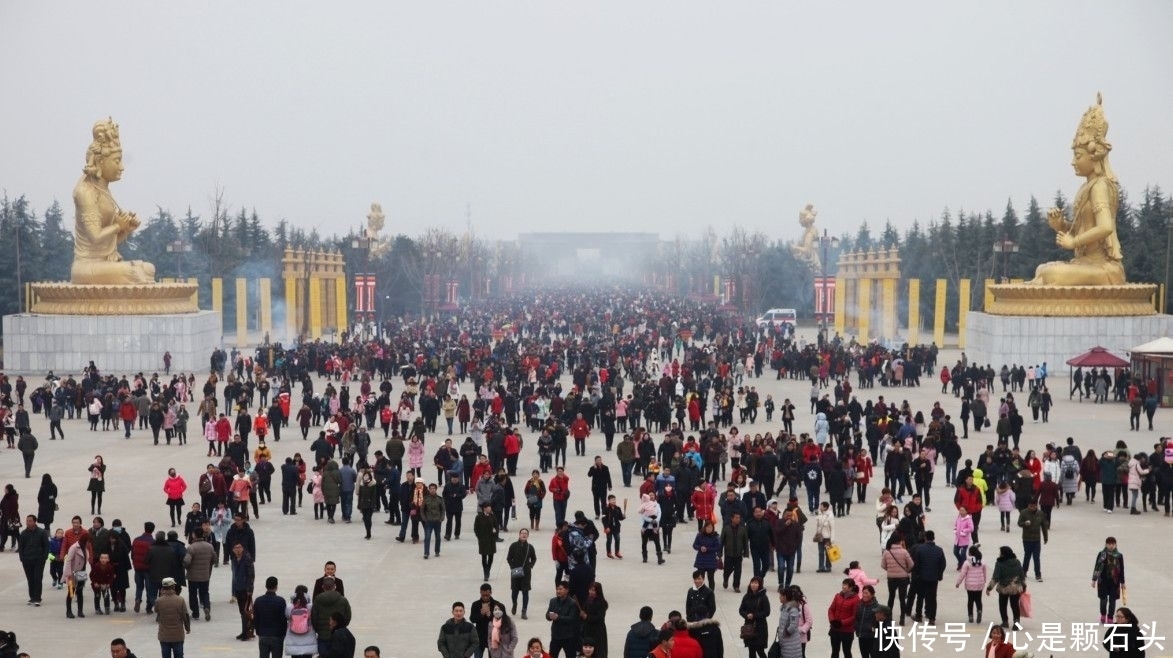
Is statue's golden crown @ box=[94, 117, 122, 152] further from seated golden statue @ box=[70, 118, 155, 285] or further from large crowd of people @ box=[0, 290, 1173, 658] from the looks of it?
large crowd of people @ box=[0, 290, 1173, 658]

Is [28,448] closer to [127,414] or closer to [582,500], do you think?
[127,414]

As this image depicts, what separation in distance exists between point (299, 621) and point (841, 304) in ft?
225

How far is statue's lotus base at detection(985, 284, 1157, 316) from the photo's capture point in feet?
155

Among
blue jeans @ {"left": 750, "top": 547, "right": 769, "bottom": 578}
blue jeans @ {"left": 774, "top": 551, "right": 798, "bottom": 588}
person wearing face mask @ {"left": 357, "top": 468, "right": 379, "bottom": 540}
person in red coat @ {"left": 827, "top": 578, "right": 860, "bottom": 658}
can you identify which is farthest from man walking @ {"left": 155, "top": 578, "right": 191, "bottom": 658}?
person wearing face mask @ {"left": 357, "top": 468, "right": 379, "bottom": 540}

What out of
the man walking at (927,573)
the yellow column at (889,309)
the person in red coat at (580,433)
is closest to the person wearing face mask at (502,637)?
the man walking at (927,573)

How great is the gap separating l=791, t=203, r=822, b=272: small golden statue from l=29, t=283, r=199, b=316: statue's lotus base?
199 feet

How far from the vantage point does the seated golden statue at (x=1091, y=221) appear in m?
47.7

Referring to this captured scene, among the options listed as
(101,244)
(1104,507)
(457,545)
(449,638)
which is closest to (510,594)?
(457,545)

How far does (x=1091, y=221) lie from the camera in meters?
48.0

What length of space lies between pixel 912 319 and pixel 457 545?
49.0 meters

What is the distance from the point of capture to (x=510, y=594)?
654 inches

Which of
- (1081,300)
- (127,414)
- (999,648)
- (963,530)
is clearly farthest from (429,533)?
(1081,300)

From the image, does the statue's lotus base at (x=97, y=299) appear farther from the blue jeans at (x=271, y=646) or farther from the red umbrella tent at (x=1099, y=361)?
the blue jeans at (x=271, y=646)

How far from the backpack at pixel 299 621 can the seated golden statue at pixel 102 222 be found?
40.2 m
